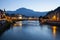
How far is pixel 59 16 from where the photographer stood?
67.4 m

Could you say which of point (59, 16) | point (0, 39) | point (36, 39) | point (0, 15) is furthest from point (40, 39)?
point (0, 15)

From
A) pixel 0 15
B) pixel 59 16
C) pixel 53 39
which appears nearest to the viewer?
pixel 53 39

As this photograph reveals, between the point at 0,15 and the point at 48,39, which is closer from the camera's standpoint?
Result: the point at 48,39

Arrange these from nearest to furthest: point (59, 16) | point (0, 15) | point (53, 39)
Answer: point (53, 39), point (59, 16), point (0, 15)

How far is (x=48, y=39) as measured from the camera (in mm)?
26312

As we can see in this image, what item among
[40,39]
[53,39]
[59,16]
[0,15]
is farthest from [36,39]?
[0,15]

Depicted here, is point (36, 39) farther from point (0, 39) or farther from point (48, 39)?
point (0, 39)

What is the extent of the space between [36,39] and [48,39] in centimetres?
186

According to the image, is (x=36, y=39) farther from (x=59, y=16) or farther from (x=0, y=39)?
(x=59, y=16)

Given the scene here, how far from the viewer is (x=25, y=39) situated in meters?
26.7

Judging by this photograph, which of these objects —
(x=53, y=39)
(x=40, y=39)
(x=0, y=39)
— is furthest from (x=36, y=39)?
(x=0, y=39)

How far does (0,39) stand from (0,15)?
54.9 meters

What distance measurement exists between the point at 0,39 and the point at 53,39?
8.15m

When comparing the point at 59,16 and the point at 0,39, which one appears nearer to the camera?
the point at 0,39
